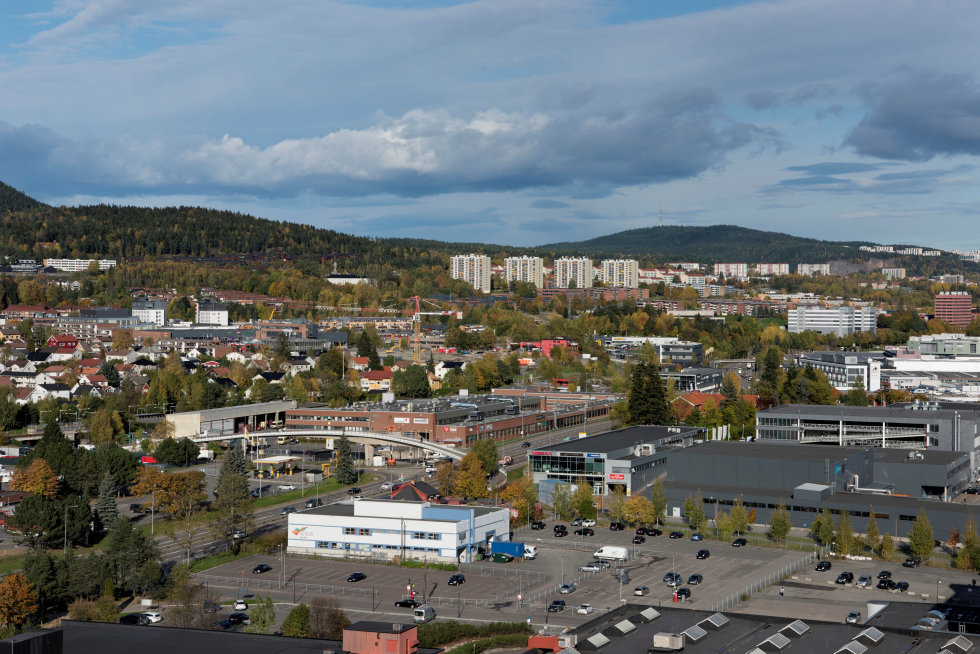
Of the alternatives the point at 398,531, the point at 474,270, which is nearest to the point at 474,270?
the point at 474,270

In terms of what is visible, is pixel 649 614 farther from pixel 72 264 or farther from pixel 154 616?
pixel 72 264

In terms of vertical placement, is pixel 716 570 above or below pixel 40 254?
below

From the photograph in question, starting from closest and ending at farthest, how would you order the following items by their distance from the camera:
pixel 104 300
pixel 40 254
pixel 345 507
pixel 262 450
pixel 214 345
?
1. pixel 345 507
2. pixel 262 450
3. pixel 214 345
4. pixel 104 300
5. pixel 40 254

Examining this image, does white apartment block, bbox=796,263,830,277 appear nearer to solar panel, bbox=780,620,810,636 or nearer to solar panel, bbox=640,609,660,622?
solar panel, bbox=640,609,660,622

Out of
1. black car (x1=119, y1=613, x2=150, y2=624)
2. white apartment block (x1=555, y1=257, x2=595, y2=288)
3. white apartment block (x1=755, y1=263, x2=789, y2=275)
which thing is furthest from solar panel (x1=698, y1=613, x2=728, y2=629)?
Result: white apartment block (x1=755, y1=263, x2=789, y2=275)

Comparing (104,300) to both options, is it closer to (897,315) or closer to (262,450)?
(262,450)

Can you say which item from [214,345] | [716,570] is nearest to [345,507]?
[716,570]
